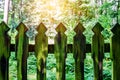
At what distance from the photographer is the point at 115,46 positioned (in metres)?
3.02

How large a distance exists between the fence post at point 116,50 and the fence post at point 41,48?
2.51ft

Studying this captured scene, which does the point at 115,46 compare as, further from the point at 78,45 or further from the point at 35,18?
the point at 35,18

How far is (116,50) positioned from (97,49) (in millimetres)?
232

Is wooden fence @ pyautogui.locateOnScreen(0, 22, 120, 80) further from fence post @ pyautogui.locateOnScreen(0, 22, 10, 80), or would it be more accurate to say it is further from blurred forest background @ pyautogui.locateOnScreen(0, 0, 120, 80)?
blurred forest background @ pyautogui.locateOnScreen(0, 0, 120, 80)

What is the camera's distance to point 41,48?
2.91m

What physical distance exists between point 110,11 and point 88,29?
138cm

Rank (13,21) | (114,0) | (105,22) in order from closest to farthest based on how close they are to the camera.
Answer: (114,0)
(105,22)
(13,21)

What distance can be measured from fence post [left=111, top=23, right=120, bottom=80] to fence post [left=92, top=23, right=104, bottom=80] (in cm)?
13

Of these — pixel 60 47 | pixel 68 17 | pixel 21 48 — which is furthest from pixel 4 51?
pixel 68 17

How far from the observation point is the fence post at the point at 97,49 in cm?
298

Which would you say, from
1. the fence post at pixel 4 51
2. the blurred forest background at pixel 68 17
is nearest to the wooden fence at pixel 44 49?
the fence post at pixel 4 51

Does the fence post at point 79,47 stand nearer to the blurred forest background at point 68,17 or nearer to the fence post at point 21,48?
the fence post at point 21,48

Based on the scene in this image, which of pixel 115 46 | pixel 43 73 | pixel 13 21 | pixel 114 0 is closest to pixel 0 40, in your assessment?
pixel 43 73

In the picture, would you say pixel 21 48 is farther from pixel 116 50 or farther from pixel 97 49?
pixel 116 50
